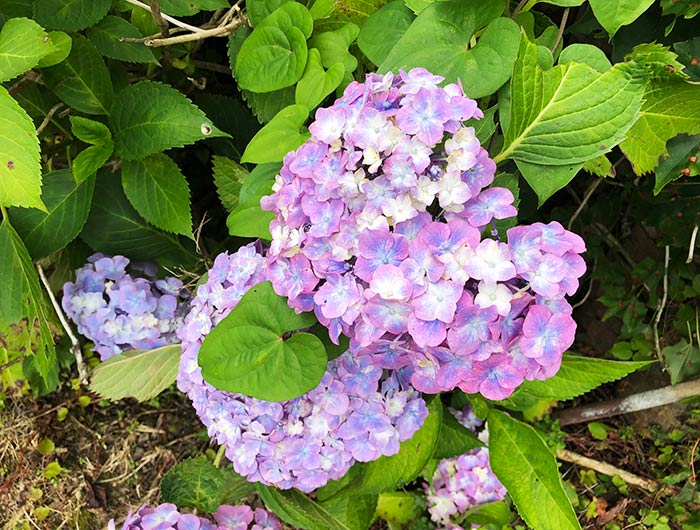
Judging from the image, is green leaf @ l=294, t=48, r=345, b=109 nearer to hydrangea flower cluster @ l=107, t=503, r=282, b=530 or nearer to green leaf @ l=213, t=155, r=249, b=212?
green leaf @ l=213, t=155, r=249, b=212

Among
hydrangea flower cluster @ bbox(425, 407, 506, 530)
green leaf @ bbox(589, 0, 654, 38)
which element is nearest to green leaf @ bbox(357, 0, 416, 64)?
green leaf @ bbox(589, 0, 654, 38)

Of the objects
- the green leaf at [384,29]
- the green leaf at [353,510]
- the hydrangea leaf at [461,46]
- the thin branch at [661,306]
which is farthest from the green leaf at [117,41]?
the thin branch at [661,306]

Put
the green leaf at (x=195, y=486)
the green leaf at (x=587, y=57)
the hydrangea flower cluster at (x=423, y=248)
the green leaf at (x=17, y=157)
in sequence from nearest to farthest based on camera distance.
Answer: the hydrangea flower cluster at (x=423, y=248), the green leaf at (x=587, y=57), the green leaf at (x=17, y=157), the green leaf at (x=195, y=486)

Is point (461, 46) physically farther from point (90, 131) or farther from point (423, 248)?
point (90, 131)

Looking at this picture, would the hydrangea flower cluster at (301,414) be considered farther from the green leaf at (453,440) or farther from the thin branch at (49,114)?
the thin branch at (49,114)

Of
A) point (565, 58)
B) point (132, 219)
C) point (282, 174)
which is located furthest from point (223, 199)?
point (565, 58)

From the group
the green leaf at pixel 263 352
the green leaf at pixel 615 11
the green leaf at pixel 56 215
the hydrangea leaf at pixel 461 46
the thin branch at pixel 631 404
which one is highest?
the green leaf at pixel 615 11
